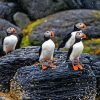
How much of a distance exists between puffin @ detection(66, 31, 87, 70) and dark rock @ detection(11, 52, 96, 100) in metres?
0.18

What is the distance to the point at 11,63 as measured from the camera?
16.9 m

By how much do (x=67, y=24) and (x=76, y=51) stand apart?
5818 millimetres

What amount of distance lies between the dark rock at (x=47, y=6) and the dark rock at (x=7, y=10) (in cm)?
45

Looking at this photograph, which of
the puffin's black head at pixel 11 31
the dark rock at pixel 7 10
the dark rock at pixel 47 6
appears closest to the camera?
the puffin's black head at pixel 11 31

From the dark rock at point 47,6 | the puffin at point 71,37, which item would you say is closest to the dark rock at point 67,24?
the dark rock at point 47,6

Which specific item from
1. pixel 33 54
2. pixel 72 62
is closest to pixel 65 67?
pixel 72 62

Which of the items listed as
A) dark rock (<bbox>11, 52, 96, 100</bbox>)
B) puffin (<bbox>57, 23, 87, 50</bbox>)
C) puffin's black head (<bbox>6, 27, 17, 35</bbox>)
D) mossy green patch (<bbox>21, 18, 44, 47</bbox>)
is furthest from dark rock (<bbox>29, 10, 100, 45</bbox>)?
dark rock (<bbox>11, 52, 96, 100</bbox>)

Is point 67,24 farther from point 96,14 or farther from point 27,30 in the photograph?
point 27,30

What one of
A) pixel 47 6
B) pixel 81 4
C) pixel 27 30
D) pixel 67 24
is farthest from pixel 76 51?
pixel 81 4

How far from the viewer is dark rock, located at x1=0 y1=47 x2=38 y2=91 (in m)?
16.8

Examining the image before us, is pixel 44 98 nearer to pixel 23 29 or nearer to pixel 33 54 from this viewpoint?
pixel 33 54

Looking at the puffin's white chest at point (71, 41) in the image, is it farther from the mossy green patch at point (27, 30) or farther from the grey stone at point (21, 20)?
the grey stone at point (21, 20)

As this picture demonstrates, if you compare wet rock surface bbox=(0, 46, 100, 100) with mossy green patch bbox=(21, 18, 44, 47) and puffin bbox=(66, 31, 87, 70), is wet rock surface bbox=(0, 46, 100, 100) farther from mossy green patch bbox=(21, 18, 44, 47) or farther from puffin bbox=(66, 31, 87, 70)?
mossy green patch bbox=(21, 18, 44, 47)

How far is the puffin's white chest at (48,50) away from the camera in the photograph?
15382mm
